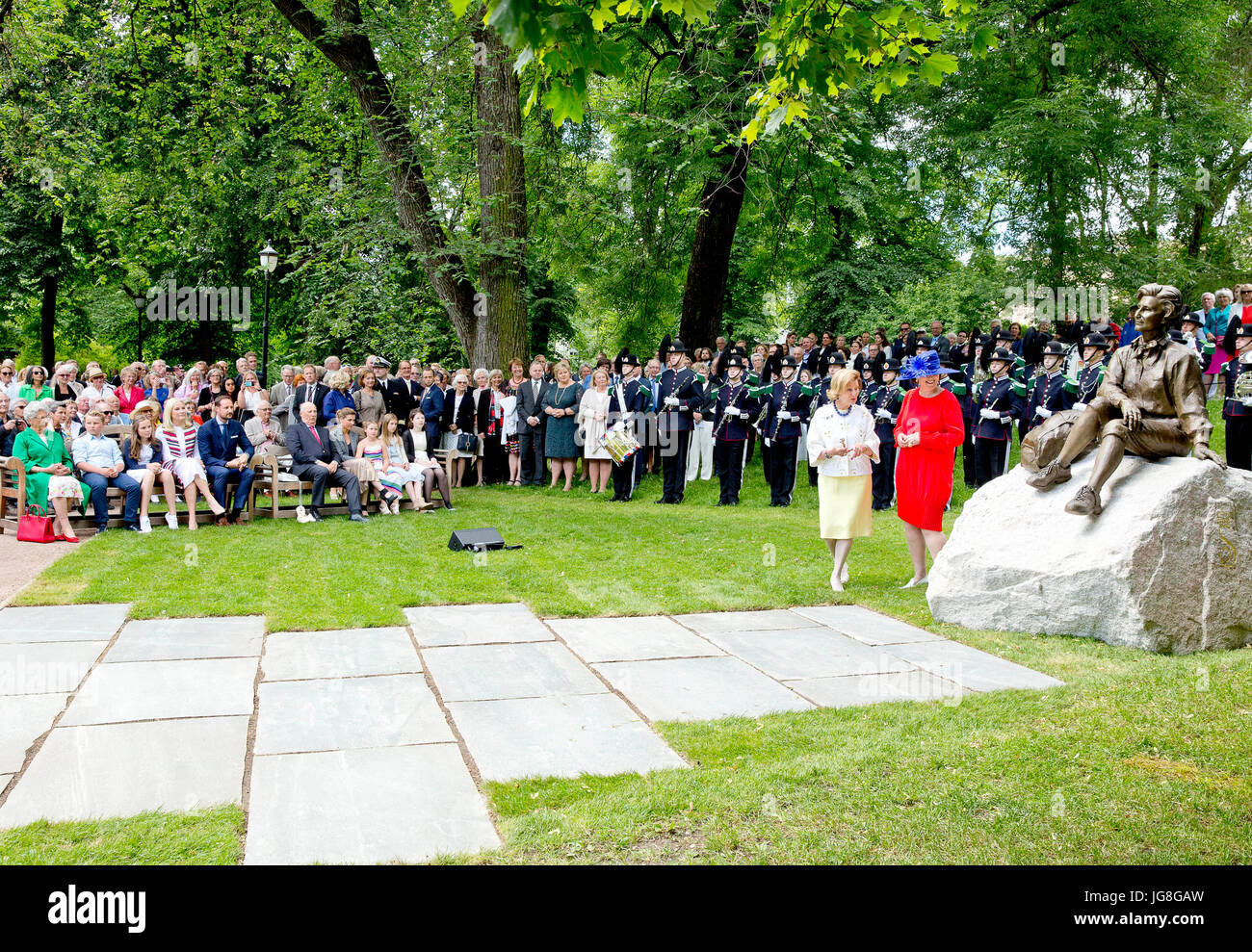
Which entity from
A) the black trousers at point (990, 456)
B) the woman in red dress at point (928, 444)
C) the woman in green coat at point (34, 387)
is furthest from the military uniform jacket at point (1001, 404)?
the woman in green coat at point (34, 387)

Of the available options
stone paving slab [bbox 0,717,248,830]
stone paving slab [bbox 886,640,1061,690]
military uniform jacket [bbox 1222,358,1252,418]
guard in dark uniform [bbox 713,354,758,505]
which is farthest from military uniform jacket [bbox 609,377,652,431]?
stone paving slab [bbox 0,717,248,830]

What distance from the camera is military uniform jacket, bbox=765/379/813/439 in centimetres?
1514

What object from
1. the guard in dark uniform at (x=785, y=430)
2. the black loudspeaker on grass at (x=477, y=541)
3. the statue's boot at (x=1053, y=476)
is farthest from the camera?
the guard in dark uniform at (x=785, y=430)

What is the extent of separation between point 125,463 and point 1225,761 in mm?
12029

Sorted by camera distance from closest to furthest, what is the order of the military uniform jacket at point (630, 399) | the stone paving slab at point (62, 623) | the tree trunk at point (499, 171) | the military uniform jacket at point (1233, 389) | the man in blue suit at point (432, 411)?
the stone paving slab at point (62, 623) < the military uniform jacket at point (1233, 389) < the tree trunk at point (499, 171) < the military uniform jacket at point (630, 399) < the man in blue suit at point (432, 411)

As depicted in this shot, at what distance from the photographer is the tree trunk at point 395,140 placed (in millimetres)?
15188

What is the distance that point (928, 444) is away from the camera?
8492 millimetres

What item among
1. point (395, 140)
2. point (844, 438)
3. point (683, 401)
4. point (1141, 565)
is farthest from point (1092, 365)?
point (395, 140)

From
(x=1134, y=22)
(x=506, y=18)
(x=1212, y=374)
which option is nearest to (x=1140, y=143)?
(x=1134, y=22)

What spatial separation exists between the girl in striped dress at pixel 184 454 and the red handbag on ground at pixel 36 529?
1545 millimetres

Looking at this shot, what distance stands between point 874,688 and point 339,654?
3498mm

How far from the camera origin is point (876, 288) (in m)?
21.6

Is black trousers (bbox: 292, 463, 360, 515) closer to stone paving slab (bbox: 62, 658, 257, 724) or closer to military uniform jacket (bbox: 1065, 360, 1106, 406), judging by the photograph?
stone paving slab (bbox: 62, 658, 257, 724)

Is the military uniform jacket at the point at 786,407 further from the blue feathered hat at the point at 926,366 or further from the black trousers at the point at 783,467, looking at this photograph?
the blue feathered hat at the point at 926,366
